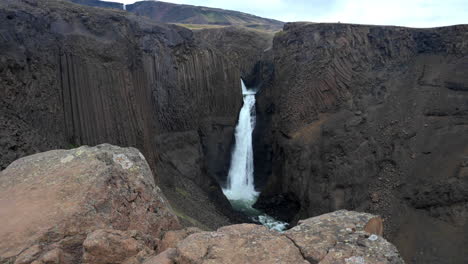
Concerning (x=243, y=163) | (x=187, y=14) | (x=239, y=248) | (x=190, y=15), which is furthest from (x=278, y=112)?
(x=187, y=14)

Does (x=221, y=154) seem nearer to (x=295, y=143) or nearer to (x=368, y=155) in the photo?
(x=295, y=143)

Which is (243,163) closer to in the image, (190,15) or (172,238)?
(172,238)

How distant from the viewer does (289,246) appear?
159 inches

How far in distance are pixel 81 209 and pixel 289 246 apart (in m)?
2.81

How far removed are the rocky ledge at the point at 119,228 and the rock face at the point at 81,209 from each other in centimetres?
1

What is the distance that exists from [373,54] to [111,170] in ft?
65.3

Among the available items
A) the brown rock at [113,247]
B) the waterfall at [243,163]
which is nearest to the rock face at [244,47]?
the waterfall at [243,163]

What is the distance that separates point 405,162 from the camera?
17.1 metres

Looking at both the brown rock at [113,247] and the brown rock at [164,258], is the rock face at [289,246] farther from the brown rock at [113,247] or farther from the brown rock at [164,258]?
the brown rock at [113,247]

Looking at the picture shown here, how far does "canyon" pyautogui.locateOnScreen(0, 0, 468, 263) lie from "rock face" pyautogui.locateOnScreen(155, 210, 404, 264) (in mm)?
8814

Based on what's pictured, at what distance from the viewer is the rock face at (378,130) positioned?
15133 mm

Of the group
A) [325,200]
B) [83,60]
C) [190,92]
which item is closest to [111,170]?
[83,60]

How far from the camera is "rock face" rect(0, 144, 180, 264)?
393 cm

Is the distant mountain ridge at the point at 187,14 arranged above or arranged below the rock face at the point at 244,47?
above
